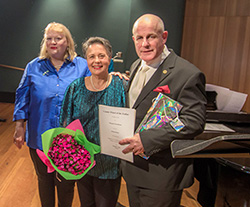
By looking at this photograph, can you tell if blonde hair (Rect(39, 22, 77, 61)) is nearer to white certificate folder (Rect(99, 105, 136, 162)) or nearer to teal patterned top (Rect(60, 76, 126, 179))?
teal patterned top (Rect(60, 76, 126, 179))

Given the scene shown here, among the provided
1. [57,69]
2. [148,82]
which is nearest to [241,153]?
[148,82]

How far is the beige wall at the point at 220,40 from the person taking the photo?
5.42m

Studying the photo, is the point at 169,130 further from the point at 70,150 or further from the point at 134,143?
the point at 70,150

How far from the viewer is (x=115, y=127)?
52.4 inches

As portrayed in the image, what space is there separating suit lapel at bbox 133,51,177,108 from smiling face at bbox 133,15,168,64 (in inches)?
2.6

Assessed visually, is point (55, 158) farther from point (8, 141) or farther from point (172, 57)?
point (8, 141)

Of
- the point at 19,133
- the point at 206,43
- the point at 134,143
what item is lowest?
the point at 19,133

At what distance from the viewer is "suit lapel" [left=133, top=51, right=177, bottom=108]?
1334mm

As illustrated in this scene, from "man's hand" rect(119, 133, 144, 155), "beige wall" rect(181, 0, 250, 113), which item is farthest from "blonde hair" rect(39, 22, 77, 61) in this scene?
"beige wall" rect(181, 0, 250, 113)

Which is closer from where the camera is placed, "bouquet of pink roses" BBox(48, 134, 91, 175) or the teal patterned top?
"bouquet of pink roses" BBox(48, 134, 91, 175)

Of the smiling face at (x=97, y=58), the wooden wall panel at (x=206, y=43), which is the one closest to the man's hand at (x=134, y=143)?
the smiling face at (x=97, y=58)

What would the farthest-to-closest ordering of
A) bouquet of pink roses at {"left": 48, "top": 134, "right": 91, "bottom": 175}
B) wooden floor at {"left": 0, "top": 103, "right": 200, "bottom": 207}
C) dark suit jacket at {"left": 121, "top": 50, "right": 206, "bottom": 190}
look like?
wooden floor at {"left": 0, "top": 103, "right": 200, "bottom": 207} < bouquet of pink roses at {"left": 48, "top": 134, "right": 91, "bottom": 175} < dark suit jacket at {"left": 121, "top": 50, "right": 206, "bottom": 190}

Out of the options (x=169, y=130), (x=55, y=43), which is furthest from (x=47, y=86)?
(x=169, y=130)

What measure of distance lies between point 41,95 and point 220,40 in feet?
15.6
